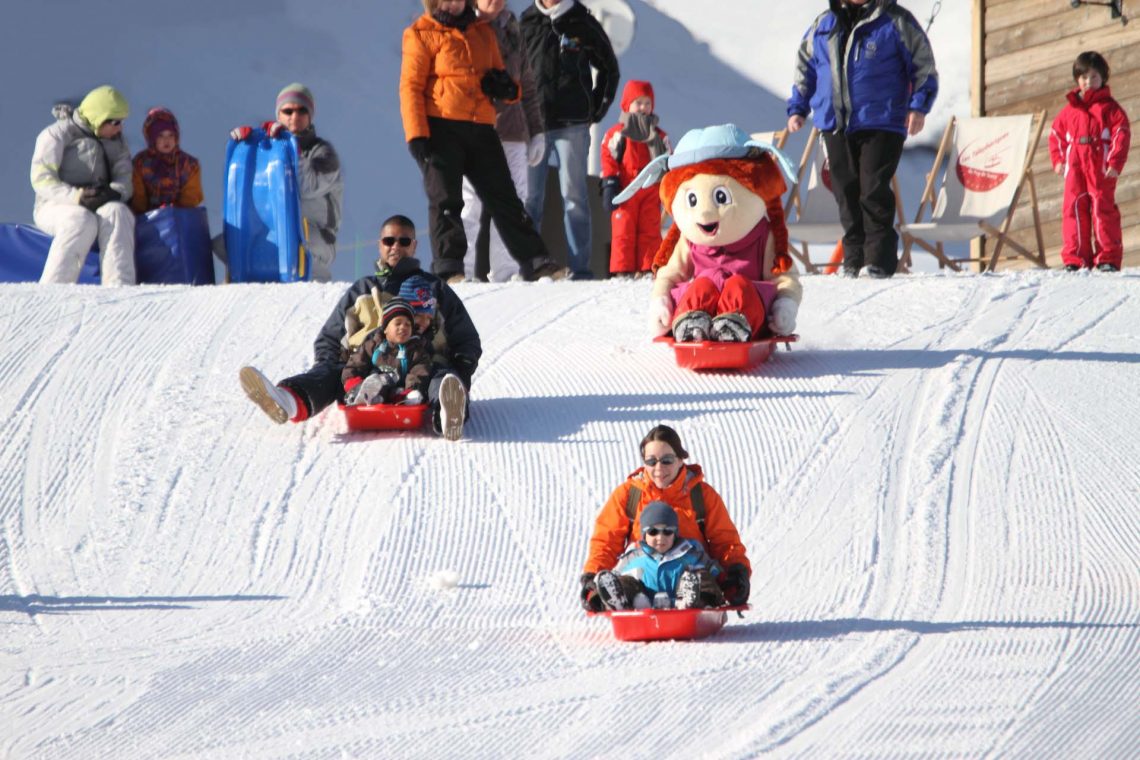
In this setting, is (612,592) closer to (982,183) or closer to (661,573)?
(661,573)

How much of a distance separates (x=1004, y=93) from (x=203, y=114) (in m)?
6.52

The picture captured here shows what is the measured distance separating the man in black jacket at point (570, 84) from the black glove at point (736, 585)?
524 centimetres

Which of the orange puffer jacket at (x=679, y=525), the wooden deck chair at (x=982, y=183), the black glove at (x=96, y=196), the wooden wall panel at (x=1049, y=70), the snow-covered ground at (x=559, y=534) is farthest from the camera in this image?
the wooden wall panel at (x=1049, y=70)

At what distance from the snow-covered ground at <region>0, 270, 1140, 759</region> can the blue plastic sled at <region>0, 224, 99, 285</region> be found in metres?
1.61

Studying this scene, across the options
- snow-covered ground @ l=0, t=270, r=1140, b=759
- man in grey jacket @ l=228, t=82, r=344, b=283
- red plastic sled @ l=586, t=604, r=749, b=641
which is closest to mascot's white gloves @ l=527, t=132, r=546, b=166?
snow-covered ground @ l=0, t=270, r=1140, b=759

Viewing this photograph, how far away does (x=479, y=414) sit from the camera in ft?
23.9

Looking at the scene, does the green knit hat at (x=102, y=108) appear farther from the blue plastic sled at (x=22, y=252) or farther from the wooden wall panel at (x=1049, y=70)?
the wooden wall panel at (x=1049, y=70)

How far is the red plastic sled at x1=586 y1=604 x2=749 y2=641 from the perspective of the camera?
475 centimetres

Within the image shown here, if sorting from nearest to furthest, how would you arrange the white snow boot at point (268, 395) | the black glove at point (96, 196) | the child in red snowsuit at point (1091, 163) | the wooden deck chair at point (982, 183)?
1. the white snow boot at point (268, 395)
2. the black glove at point (96, 196)
3. the child in red snowsuit at point (1091, 163)
4. the wooden deck chair at point (982, 183)

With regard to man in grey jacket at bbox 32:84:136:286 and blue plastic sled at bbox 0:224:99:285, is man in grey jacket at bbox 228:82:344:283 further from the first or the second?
blue plastic sled at bbox 0:224:99:285

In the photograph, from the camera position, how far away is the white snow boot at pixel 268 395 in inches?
271

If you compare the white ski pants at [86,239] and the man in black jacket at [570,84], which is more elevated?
the man in black jacket at [570,84]

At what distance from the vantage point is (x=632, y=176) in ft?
33.3

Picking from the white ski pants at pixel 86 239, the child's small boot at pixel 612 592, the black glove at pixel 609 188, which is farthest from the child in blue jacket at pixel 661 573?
the white ski pants at pixel 86 239
